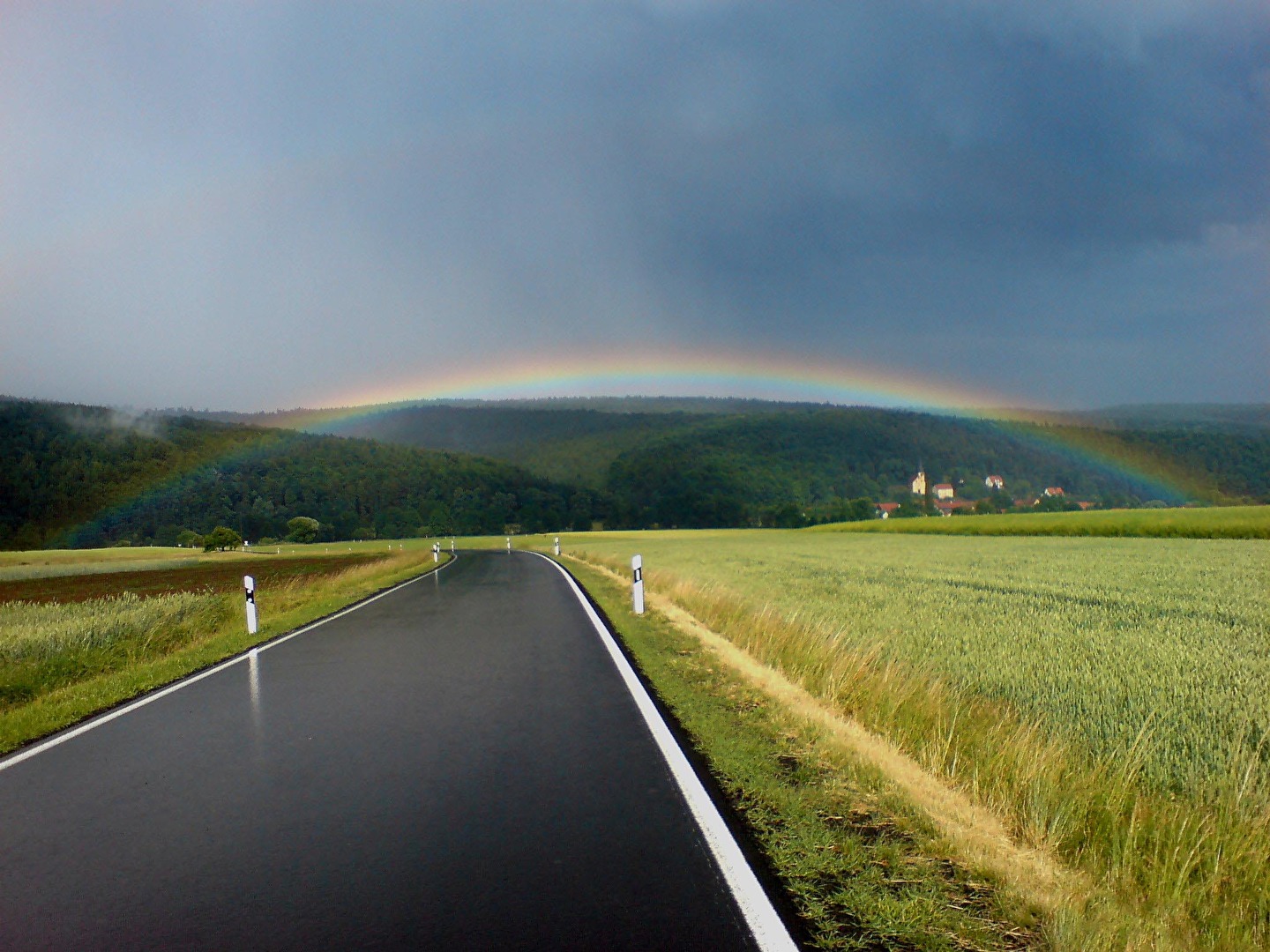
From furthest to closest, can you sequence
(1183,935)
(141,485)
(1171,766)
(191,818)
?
(141,485), (1171,766), (191,818), (1183,935)

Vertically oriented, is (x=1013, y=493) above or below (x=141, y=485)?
below

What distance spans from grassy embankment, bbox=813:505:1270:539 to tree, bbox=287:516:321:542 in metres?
61.6

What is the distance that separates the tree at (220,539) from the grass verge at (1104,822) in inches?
3042

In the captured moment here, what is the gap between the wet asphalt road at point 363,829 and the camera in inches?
131

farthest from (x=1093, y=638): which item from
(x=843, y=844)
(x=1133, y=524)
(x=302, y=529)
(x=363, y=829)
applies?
(x=302, y=529)

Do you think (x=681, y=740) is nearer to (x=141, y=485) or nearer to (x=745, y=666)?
(x=745, y=666)

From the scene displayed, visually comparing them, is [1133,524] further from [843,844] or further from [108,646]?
[843,844]

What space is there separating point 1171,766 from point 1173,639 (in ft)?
17.2

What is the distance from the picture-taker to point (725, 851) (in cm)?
405

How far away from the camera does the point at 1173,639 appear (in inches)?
373

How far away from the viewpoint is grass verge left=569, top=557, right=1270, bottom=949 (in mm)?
3223

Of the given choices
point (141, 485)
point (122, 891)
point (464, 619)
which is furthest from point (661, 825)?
point (141, 485)

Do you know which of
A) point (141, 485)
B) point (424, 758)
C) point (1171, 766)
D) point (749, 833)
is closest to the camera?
point (749, 833)

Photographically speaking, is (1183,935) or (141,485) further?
(141,485)
